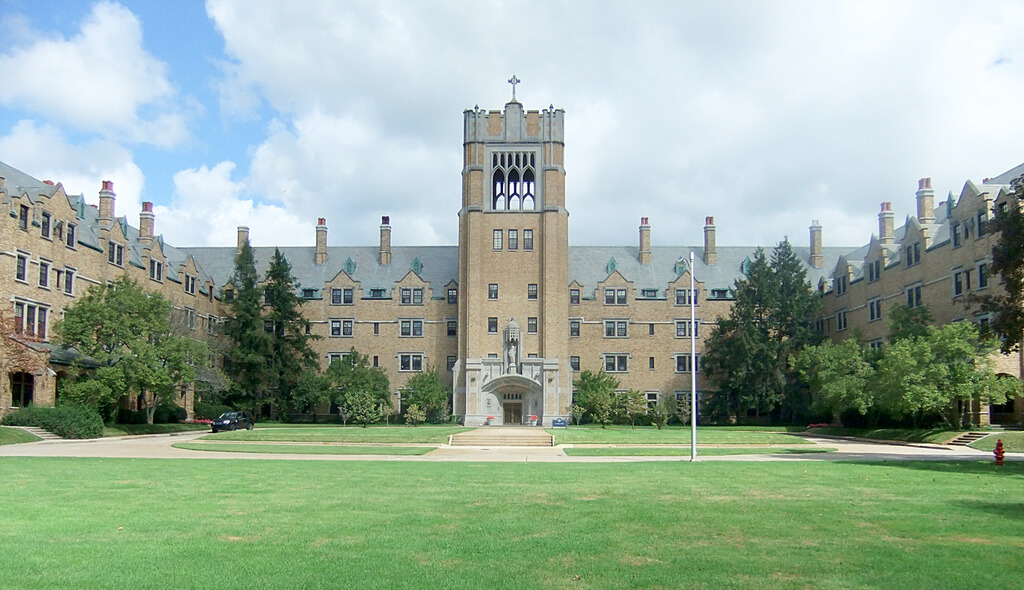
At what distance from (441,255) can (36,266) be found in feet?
124

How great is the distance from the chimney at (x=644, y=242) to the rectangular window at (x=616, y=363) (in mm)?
9710

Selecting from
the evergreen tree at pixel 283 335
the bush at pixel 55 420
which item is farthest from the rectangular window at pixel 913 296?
the bush at pixel 55 420

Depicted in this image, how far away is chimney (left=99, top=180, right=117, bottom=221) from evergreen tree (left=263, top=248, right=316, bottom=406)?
44.0ft

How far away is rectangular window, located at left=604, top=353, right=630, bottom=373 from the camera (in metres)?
73.3

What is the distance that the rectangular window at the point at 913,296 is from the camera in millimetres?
55731

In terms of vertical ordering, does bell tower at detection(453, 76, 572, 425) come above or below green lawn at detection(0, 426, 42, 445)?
above

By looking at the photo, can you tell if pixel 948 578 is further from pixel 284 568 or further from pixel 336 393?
pixel 336 393

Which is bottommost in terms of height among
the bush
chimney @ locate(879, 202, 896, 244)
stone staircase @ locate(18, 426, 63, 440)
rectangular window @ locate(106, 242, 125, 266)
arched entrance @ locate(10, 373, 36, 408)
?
Answer: stone staircase @ locate(18, 426, 63, 440)

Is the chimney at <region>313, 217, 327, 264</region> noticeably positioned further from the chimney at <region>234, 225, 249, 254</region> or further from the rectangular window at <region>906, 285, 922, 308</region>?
the rectangular window at <region>906, 285, 922, 308</region>

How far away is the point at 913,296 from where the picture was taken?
5656 centimetres

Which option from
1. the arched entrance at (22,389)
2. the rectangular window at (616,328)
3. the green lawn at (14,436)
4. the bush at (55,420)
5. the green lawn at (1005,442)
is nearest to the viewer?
the green lawn at (1005,442)

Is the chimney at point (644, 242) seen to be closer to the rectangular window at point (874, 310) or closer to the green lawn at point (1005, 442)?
the rectangular window at point (874, 310)

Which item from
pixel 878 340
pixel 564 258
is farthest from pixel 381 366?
pixel 878 340

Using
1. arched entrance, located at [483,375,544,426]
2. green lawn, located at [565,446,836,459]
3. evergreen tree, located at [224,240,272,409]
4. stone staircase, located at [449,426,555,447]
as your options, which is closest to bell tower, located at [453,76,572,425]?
arched entrance, located at [483,375,544,426]
